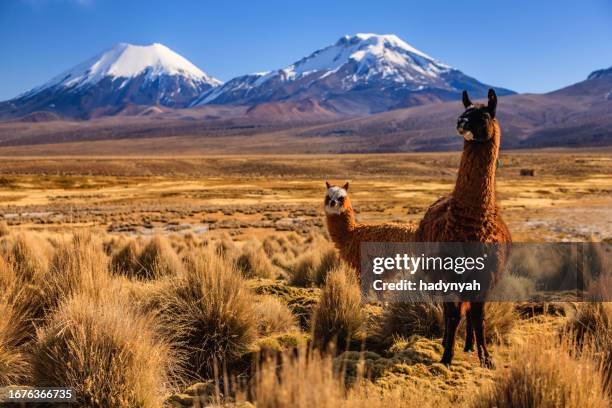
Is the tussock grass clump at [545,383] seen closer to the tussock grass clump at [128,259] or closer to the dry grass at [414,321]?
the dry grass at [414,321]

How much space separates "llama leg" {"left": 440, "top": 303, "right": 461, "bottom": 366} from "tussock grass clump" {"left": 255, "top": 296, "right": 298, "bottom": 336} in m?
1.73

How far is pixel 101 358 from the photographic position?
3.37m

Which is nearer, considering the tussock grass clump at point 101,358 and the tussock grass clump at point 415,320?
the tussock grass clump at point 101,358

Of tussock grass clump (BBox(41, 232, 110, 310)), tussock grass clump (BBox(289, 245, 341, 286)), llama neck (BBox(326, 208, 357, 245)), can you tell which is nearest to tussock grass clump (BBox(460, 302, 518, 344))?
llama neck (BBox(326, 208, 357, 245))

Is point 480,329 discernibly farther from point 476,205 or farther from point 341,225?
point 341,225

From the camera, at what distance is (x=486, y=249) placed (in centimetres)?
429

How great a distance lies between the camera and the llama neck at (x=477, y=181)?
4.34 meters

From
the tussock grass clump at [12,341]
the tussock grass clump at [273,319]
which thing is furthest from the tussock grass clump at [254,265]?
the tussock grass clump at [12,341]

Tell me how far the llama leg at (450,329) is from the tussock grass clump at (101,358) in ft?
7.71

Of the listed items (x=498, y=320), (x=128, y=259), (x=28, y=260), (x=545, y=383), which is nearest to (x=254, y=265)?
(x=128, y=259)

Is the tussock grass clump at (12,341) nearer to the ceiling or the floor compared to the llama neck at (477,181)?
nearer to the floor

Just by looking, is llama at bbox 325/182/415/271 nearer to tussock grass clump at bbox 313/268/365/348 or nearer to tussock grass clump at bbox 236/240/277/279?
tussock grass clump at bbox 313/268/365/348

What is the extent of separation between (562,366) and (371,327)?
2635 mm

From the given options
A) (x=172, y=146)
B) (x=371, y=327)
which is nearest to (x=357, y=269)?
(x=371, y=327)
